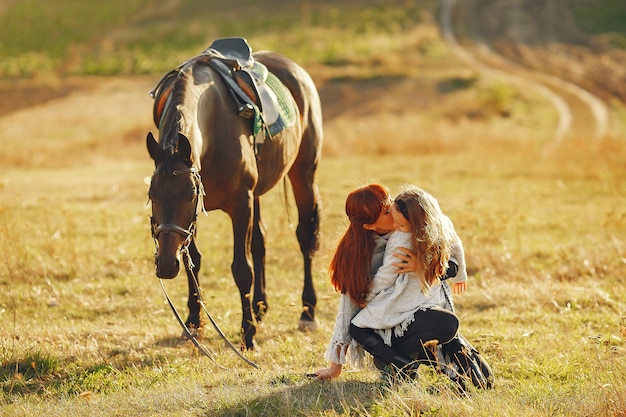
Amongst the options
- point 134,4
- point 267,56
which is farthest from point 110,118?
point 134,4

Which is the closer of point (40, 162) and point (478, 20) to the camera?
point (40, 162)

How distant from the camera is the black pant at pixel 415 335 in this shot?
5.02 metres

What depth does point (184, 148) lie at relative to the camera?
209 inches

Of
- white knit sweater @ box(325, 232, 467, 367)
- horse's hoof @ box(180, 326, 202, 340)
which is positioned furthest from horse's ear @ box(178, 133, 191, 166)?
horse's hoof @ box(180, 326, 202, 340)

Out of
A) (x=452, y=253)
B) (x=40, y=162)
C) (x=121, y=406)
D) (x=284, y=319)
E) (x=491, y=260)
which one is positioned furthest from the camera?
(x=40, y=162)

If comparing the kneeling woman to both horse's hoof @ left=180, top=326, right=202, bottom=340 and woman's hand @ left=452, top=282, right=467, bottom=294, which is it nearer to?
woman's hand @ left=452, top=282, right=467, bottom=294

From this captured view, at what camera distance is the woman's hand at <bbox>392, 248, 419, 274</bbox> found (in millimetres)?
4998

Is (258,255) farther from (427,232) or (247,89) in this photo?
(427,232)

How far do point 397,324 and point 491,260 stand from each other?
4.46 meters

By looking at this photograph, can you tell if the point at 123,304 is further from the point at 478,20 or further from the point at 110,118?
the point at 478,20

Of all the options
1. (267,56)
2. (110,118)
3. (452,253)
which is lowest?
(110,118)

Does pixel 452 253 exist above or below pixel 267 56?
below

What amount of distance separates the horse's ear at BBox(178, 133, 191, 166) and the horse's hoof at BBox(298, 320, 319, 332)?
2471 mm

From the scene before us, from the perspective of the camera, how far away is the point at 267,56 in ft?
27.5
